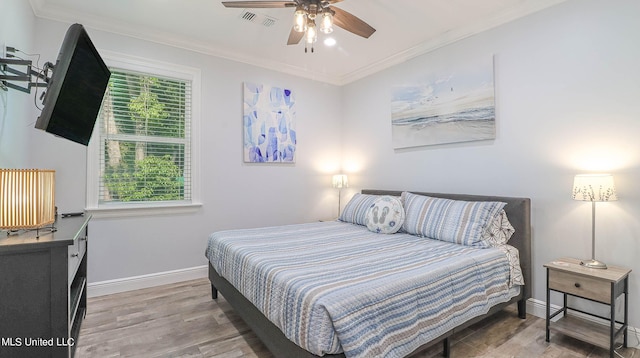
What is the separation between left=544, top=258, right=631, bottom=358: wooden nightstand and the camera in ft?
6.44

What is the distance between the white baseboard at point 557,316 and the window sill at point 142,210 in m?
3.45

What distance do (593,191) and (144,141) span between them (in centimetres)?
401

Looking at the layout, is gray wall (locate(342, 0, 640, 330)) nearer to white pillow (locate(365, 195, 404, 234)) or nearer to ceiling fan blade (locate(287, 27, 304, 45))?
white pillow (locate(365, 195, 404, 234))

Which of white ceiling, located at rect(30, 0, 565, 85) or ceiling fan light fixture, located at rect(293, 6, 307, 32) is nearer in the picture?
ceiling fan light fixture, located at rect(293, 6, 307, 32)

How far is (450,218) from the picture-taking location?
2.71m

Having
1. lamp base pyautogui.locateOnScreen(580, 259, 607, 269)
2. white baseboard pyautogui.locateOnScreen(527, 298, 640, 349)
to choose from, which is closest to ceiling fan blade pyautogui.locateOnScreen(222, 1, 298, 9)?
lamp base pyautogui.locateOnScreen(580, 259, 607, 269)

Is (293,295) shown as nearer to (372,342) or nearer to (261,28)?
(372,342)

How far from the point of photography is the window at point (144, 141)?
3.08 meters

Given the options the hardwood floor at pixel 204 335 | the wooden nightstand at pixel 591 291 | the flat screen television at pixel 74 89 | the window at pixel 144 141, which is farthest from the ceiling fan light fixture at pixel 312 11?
the wooden nightstand at pixel 591 291

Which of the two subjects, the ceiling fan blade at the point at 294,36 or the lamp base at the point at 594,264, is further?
the ceiling fan blade at the point at 294,36

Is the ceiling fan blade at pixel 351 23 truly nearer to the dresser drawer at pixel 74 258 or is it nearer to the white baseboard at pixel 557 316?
the dresser drawer at pixel 74 258

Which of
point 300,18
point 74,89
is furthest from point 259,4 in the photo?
point 74,89

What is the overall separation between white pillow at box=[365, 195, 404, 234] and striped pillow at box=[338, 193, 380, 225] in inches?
7.0

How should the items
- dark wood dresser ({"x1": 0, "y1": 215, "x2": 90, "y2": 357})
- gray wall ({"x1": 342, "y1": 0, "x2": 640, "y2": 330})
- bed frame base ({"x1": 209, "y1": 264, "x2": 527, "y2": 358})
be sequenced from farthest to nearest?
gray wall ({"x1": 342, "y1": 0, "x2": 640, "y2": 330})
bed frame base ({"x1": 209, "y1": 264, "x2": 527, "y2": 358})
dark wood dresser ({"x1": 0, "y1": 215, "x2": 90, "y2": 357})
